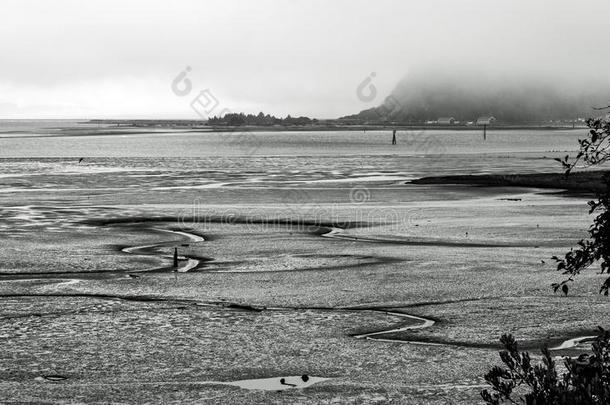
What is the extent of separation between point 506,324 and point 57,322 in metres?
7.15

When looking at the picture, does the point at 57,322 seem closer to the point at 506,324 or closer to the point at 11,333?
the point at 11,333

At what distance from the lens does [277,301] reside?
16453mm

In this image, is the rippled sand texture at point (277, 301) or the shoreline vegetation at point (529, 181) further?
the shoreline vegetation at point (529, 181)

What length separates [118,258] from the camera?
22.0 m

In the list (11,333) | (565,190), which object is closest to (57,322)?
(11,333)

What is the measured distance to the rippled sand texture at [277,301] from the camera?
11.3 meters

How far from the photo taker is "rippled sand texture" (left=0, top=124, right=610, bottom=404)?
37.2 ft

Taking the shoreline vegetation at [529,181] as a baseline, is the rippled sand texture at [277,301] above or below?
above

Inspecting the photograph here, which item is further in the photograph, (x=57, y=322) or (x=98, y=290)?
(x=98, y=290)

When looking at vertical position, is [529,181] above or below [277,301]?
below

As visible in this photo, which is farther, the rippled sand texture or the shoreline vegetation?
the shoreline vegetation

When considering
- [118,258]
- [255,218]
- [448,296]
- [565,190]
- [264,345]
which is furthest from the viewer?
[565,190]

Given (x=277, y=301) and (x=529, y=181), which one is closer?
(x=277, y=301)

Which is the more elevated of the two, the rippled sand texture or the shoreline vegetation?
the rippled sand texture
